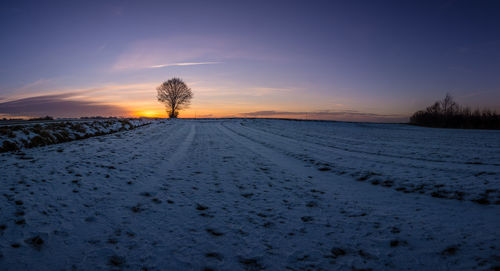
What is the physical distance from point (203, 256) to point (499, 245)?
10.6ft

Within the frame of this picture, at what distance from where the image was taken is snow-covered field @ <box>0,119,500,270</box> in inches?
85.3

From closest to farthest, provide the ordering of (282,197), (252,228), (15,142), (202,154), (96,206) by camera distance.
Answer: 1. (252,228)
2. (96,206)
3. (282,197)
4. (15,142)
5. (202,154)

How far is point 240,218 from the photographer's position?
3.09 meters

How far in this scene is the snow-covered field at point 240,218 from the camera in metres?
2.17

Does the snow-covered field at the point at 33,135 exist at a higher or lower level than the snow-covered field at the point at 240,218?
higher

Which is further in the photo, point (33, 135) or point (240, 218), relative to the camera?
point (33, 135)

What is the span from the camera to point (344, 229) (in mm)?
2826

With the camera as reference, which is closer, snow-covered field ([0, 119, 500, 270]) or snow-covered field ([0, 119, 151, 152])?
snow-covered field ([0, 119, 500, 270])

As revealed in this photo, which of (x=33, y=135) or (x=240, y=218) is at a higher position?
(x=33, y=135)

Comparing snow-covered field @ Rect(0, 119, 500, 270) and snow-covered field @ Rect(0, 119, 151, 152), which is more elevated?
snow-covered field @ Rect(0, 119, 151, 152)

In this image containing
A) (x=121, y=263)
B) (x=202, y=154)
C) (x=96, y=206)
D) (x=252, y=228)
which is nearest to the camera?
(x=121, y=263)

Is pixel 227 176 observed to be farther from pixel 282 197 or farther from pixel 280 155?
pixel 280 155

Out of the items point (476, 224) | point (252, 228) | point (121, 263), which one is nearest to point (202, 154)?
point (252, 228)

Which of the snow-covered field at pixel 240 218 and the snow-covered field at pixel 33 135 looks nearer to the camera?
the snow-covered field at pixel 240 218
